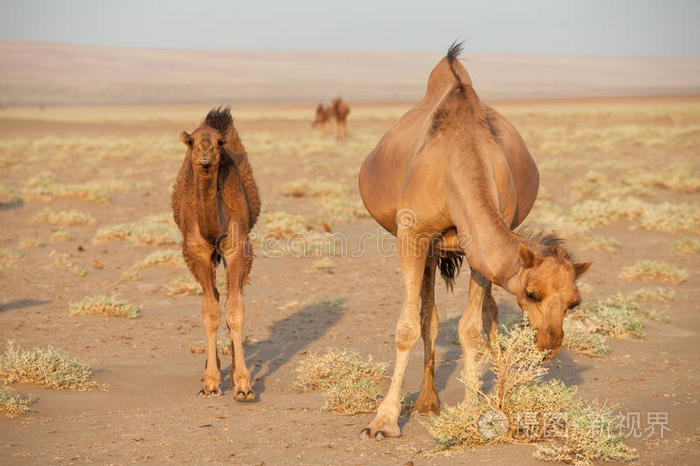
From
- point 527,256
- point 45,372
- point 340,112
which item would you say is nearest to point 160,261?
point 45,372

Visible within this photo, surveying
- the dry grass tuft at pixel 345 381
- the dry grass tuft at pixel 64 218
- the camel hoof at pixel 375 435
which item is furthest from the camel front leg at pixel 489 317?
the dry grass tuft at pixel 64 218

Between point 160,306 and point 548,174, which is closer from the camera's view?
point 160,306

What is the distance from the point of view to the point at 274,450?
5.59 m

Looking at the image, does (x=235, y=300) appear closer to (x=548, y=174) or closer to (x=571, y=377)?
(x=571, y=377)

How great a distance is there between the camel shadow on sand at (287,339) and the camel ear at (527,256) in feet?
12.2

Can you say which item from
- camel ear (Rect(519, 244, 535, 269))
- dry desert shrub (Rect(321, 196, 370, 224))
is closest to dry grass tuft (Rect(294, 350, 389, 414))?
camel ear (Rect(519, 244, 535, 269))

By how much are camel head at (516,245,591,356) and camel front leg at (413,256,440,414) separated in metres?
1.98

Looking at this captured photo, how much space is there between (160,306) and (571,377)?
19.8 ft

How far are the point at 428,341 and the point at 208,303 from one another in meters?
2.32

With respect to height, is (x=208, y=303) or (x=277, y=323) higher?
(x=208, y=303)

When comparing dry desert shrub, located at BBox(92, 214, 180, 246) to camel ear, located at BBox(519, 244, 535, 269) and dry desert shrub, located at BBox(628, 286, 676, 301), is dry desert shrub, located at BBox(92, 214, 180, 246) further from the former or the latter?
camel ear, located at BBox(519, 244, 535, 269)

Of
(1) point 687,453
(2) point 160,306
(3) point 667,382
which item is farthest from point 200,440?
(2) point 160,306

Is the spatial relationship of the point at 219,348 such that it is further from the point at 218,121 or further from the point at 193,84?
the point at 193,84

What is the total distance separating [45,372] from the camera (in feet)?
23.3
